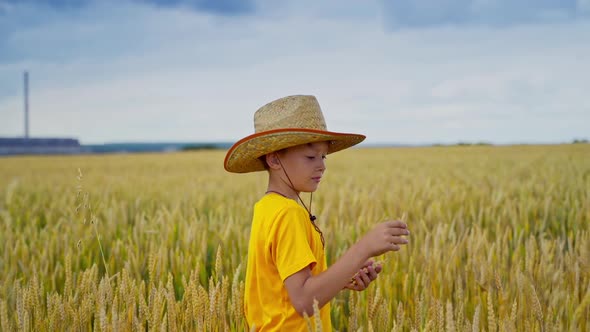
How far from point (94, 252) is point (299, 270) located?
80.2 inches

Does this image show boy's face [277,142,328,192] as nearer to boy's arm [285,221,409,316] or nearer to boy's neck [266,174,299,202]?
boy's neck [266,174,299,202]

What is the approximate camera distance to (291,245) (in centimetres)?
130

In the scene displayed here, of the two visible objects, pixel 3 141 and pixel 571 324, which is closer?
pixel 571 324

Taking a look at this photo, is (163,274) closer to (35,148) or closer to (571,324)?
(571,324)

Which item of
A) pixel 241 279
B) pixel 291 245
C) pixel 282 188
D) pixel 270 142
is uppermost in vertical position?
pixel 270 142

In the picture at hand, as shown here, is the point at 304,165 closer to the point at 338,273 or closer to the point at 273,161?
the point at 273,161

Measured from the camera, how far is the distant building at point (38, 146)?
164 ft

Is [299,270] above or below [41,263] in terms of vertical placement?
above

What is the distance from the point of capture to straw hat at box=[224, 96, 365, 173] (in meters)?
1.35

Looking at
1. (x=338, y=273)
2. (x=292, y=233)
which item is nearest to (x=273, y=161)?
(x=292, y=233)

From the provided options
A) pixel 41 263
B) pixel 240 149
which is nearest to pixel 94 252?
pixel 41 263

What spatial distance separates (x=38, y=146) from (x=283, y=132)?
57.9m

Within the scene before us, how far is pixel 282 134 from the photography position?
52.6 inches

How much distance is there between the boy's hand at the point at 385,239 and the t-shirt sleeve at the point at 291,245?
0.45ft
